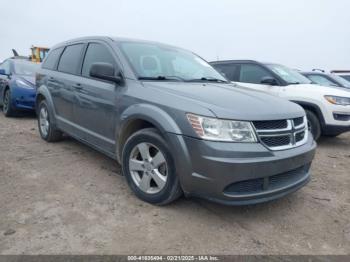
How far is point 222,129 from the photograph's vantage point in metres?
2.63

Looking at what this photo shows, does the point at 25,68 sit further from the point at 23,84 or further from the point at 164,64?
the point at 164,64

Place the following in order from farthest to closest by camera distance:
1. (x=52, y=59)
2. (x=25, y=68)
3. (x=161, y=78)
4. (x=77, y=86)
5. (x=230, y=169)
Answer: (x=25, y=68), (x=52, y=59), (x=77, y=86), (x=161, y=78), (x=230, y=169)

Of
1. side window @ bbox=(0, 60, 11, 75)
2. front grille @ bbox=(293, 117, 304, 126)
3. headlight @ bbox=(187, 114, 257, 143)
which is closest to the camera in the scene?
headlight @ bbox=(187, 114, 257, 143)

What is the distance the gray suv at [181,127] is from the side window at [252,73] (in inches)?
105

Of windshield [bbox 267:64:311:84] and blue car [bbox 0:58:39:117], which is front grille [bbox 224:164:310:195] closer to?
windshield [bbox 267:64:311:84]

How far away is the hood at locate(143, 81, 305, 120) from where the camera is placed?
2.70m

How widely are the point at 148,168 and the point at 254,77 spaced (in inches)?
175

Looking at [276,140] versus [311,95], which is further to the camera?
[311,95]

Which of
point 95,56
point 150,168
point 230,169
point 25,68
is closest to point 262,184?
point 230,169

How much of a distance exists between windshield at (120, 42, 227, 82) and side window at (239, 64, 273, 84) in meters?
2.62

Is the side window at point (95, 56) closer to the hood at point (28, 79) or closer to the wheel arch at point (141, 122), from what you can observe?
the wheel arch at point (141, 122)

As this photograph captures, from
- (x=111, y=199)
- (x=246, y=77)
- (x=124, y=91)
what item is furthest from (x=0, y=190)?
(x=246, y=77)

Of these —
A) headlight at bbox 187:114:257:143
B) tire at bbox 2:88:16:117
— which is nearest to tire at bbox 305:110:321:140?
headlight at bbox 187:114:257:143

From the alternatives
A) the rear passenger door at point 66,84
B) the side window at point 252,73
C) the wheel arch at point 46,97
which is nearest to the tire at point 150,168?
the rear passenger door at point 66,84
